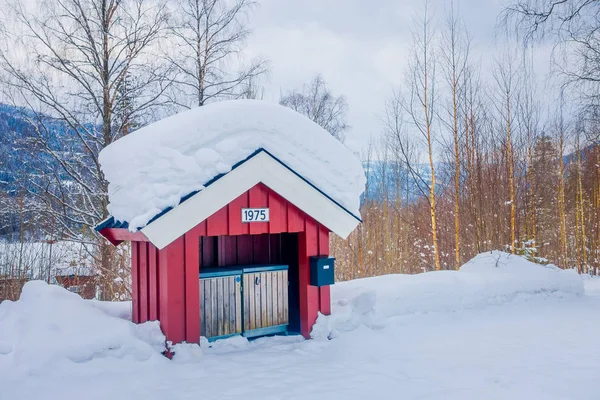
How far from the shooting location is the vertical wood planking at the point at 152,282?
596 cm

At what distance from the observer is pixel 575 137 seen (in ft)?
69.2

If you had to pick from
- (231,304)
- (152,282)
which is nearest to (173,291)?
(152,282)

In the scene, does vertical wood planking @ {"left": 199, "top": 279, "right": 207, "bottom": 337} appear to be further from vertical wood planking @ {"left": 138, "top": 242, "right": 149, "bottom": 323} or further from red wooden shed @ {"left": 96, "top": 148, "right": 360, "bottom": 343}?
vertical wood planking @ {"left": 138, "top": 242, "right": 149, "bottom": 323}

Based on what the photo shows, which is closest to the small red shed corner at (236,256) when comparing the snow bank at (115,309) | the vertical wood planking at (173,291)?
the vertical wood planking at (173,291)

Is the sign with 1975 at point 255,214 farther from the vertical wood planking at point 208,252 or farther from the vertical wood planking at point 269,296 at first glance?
the vertical wood planking at point 208,252

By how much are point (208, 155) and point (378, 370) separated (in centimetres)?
363

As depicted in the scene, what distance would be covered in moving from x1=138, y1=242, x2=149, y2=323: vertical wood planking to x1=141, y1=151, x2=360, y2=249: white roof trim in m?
1.04

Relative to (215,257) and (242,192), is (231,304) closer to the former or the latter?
(215,257)

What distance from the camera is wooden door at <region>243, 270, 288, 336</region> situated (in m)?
6.73

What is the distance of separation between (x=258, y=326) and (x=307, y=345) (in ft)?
2.91

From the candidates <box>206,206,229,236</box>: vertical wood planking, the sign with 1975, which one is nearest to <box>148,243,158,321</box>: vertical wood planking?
<box>206,206,229,236</box>: vertical wood planking

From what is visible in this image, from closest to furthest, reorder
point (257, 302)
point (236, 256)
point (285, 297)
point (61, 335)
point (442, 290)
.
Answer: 1. point (61, 335)
2. point (257, 302)
3. point (285, 297)
4. point (236, 256)
5. point (442, 290)

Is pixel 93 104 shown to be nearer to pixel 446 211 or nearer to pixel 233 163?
pixel 233 163

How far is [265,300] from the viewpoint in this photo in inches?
271
